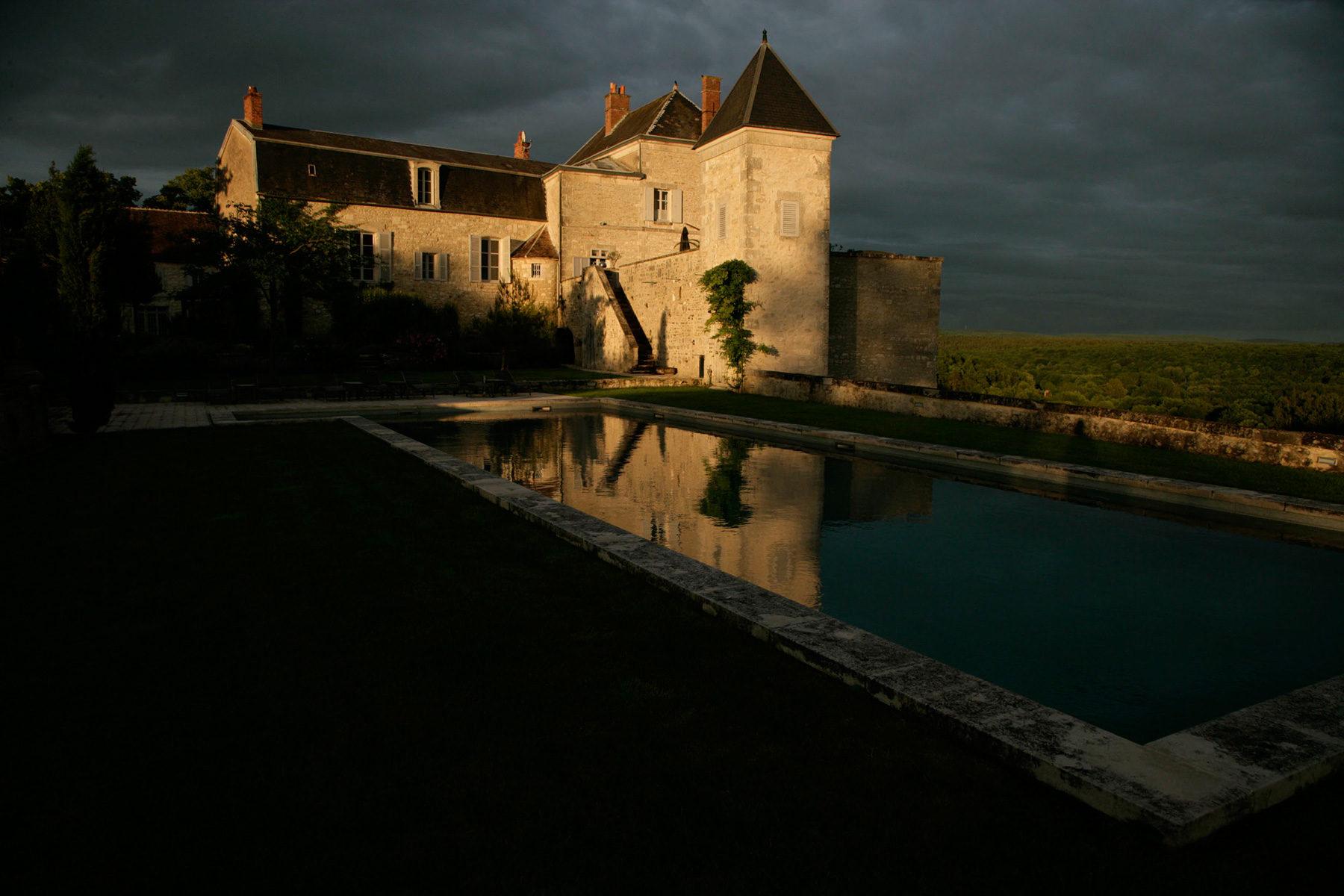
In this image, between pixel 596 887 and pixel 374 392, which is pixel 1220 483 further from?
pixel 374 392

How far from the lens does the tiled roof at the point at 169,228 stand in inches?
1064

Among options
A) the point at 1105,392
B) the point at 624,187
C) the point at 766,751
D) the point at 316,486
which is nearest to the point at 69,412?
the point at 316,486

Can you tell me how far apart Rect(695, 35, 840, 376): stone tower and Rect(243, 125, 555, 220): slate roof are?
12374 mm

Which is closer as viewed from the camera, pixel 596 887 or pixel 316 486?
pixel 596 887

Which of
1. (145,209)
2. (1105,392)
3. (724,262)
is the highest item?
(145,209)

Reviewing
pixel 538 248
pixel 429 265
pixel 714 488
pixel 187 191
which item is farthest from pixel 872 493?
pixel 187 191

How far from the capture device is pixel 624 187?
31703mm

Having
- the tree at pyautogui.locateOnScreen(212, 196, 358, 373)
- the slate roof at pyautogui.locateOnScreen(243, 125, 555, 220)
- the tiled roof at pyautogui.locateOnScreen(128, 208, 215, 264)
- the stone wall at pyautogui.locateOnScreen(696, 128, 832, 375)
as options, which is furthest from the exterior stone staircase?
the tiled roof at pyautogui.locateOnScreen(128, 208, 215, 264)

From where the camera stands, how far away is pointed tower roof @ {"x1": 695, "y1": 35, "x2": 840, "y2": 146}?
2075 centimetres

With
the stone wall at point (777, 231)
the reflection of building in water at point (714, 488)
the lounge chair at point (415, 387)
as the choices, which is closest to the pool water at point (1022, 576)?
the reflection of building in water at point (714, 488)

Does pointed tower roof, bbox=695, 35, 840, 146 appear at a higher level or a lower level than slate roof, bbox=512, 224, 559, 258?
higher

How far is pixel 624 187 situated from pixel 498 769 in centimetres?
3127

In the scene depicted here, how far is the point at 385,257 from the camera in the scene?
97.2ft

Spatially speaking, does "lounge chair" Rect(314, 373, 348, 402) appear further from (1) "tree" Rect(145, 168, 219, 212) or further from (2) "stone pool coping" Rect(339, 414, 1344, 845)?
(1) "tree" Rect(145, 168, 219, 212)
